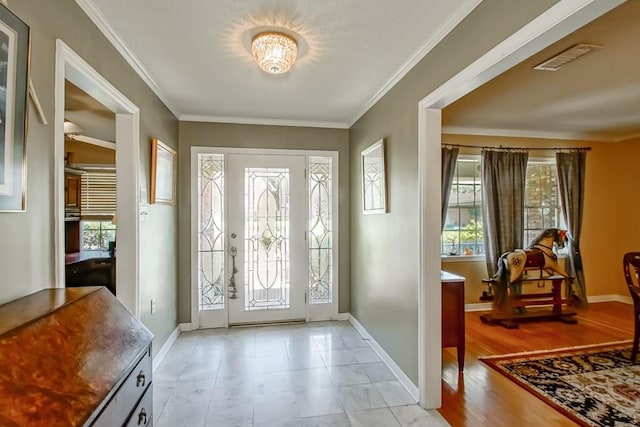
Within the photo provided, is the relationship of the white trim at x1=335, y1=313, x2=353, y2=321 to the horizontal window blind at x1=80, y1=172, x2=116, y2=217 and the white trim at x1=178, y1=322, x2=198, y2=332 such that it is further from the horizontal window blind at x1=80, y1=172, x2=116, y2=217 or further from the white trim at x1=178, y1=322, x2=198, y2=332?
the horizontal window blind at x1=80, y1=172, x2=116, y2=217

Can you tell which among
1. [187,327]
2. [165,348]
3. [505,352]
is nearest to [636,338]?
[505,352]

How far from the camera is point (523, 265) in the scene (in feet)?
12.0

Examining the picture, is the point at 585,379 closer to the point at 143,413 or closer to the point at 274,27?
the point at 143,413

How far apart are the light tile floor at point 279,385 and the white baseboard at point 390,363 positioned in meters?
0.04

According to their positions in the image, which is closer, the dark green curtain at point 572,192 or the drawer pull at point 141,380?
the drawer pull at point 141,380

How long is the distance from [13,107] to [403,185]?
215cm

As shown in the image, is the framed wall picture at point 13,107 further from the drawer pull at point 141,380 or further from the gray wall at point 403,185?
the gray wall at point 403,185

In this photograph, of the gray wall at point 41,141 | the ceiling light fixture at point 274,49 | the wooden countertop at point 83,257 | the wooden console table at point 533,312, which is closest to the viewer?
the gray wall at point 41,141

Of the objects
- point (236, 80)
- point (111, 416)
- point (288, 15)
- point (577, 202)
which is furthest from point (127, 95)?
point (577, 202)

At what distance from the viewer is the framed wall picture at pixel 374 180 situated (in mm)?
2726

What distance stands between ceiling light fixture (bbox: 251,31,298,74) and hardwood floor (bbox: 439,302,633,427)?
2.51 metres

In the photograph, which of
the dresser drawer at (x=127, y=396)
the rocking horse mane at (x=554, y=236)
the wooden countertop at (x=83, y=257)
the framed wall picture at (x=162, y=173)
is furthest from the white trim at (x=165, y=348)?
the rocking horse mane at (x=554, y=236)

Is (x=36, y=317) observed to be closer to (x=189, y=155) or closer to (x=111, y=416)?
(x=111, y=416)

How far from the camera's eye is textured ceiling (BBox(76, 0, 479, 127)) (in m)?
1.62
